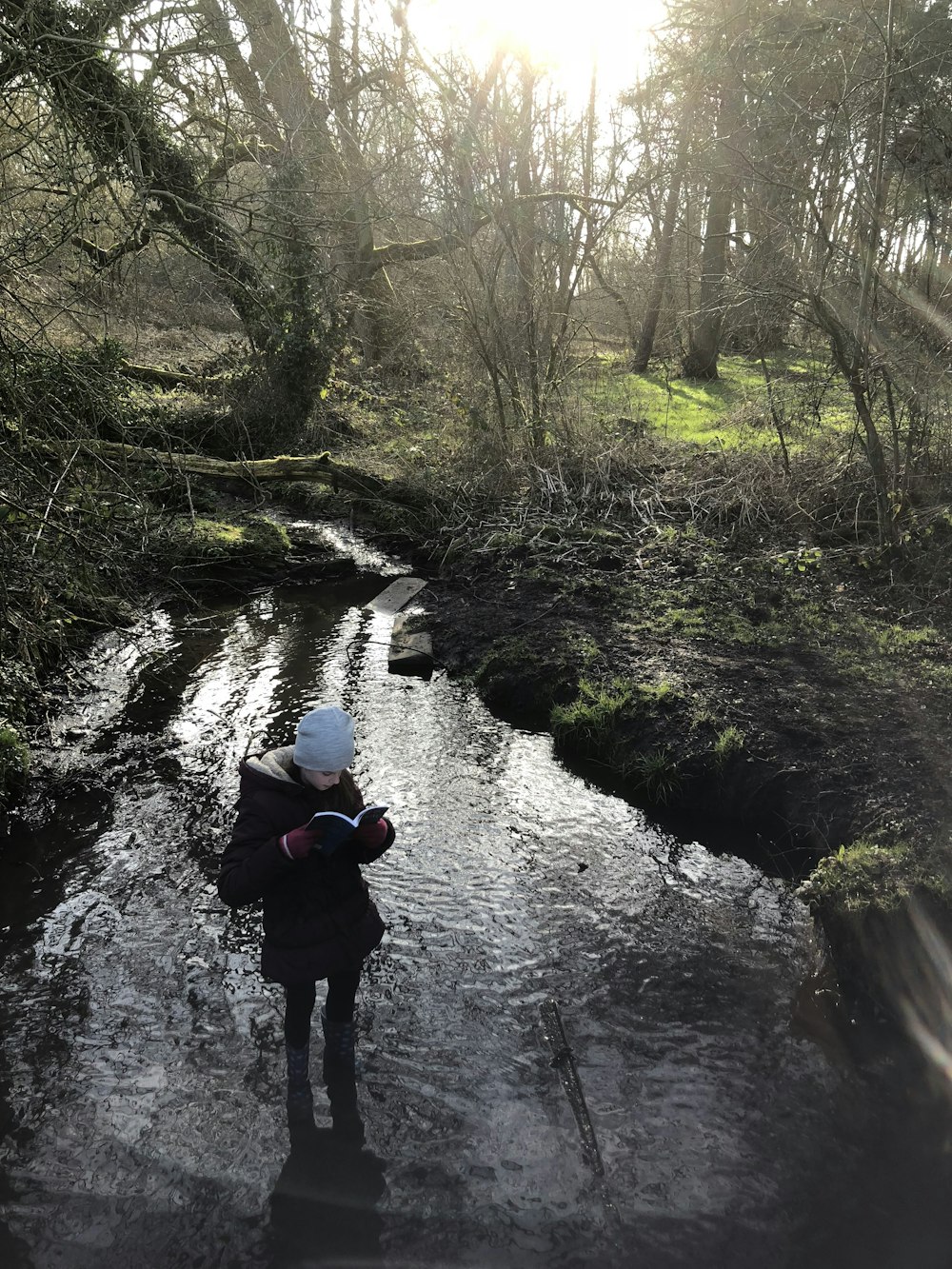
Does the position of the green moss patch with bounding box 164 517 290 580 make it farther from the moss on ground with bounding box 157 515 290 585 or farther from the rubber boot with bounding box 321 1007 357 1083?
the rubber boot with bounding box 321 1007 357 1083

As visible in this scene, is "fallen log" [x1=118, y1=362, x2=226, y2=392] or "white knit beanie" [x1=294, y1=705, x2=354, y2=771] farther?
"fallen log" [x1=118, y1=362, x2=226, y2=392]

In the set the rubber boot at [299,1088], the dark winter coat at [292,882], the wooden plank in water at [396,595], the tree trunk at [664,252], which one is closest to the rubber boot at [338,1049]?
the rubber boot at [299,1088]

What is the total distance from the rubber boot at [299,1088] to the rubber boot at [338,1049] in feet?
0.48

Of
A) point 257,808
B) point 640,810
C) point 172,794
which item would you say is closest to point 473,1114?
point 257,808

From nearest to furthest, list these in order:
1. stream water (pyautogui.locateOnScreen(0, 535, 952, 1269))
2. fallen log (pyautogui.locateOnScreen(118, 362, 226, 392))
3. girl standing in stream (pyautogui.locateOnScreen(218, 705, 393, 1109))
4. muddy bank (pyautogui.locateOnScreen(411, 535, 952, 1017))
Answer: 1. girl standing in stream (pyautogui.locateOnScreen(218, 705, 393, 1109))
2. stream water (pyautogui.locateOnScreen(0, 535, 952, 1269))
3. muddy bank (pyautogui.locateOnScreen(411, 535, 952, 1017))
4. fallen log (pyautogui.locateOnScreen(118, 362, 226, 392))

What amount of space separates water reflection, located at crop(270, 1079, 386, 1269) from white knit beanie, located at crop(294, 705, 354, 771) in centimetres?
163

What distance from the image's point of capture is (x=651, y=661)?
22.7 feet

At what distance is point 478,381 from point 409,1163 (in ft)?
33.7

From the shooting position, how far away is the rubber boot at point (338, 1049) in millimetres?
3441

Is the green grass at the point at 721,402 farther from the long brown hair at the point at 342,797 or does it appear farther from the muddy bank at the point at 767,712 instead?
the long brown hair at the point at 342,797

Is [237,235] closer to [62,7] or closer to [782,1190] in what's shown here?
[62,7]

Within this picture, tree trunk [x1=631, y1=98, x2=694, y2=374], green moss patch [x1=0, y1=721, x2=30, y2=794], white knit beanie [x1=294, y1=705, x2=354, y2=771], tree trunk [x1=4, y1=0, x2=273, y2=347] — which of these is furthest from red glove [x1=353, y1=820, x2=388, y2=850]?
tree trunk [x1=631, y1=98, x2=694, y2=374]

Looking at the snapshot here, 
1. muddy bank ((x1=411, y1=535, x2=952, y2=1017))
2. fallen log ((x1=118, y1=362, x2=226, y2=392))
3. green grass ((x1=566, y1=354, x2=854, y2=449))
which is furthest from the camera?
fallen log ((x1=118, y1=362, x2=226, y2=392))

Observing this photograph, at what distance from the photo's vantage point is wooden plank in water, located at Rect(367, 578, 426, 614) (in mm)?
9234
